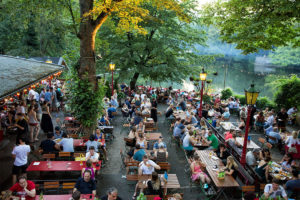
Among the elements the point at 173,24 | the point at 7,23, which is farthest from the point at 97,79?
the point at 7,23

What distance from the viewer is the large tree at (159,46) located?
16.6 meters

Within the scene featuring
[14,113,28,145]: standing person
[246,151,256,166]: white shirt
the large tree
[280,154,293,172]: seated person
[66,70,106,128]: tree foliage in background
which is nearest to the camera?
[280,154,293,172]: seated person

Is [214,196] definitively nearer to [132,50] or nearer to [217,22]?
[217,22]

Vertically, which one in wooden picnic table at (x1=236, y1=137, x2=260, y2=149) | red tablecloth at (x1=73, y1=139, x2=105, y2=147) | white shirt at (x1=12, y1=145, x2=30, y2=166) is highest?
white shirt at (x1=12, y1=145, x2=30, y2=166)

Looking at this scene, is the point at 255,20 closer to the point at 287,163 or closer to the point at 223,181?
the point at 287,163

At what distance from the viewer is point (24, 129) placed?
8930 millimetres

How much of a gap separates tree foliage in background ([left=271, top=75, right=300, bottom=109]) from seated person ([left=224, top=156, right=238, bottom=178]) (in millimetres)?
11580

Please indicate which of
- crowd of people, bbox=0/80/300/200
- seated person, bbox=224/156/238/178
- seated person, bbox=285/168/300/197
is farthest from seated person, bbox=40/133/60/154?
seated person, bbox=285/168/300/197

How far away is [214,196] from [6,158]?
797cm

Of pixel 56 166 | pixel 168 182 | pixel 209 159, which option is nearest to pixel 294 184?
pixel 209 159

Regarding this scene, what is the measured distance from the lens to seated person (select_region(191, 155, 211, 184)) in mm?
6613

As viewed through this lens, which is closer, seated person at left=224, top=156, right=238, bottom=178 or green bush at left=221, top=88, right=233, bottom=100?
seated person at left=224, top=156, right=238, bottom=178

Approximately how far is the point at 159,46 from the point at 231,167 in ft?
39.7

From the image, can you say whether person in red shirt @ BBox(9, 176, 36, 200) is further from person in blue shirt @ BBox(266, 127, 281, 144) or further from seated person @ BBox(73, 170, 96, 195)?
person in blue shirt @ BBox(266, 127, 281, 144)
